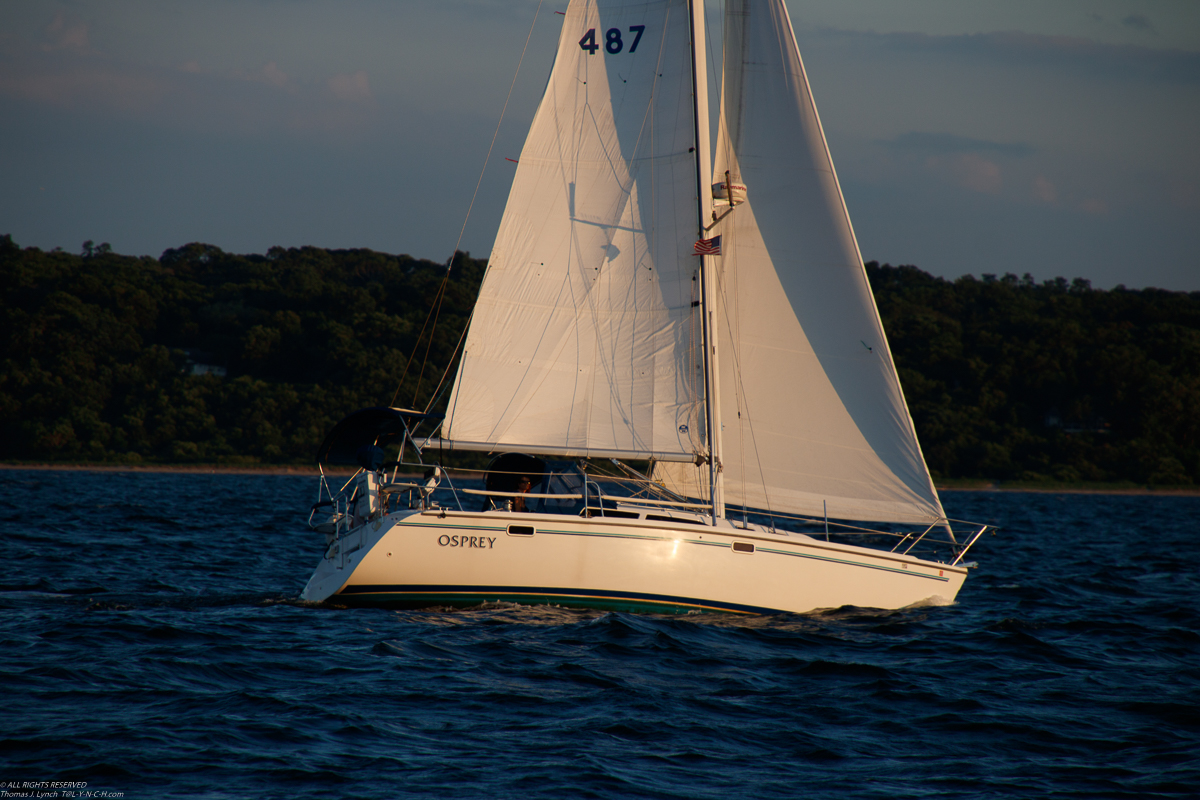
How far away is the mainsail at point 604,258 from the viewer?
44.1 feet

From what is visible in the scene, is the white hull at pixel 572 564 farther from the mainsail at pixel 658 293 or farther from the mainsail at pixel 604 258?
the mainsail at pixel 604 258

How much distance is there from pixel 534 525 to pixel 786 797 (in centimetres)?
566

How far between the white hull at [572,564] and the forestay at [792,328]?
53.9 inches

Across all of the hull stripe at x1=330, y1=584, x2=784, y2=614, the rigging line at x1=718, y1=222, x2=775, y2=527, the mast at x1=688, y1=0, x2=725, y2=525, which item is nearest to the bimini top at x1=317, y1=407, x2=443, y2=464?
the hull stripe at x1=330, y1=584, x2=784, y2=614

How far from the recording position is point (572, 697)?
30.1 feet

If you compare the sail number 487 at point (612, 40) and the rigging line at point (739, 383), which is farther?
the rigging line at point (739, 383)

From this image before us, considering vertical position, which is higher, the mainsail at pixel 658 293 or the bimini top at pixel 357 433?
the mainsail at pixel 658 293

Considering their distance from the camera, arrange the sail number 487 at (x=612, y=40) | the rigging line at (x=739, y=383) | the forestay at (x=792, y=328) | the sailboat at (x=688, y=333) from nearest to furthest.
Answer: the sailboat at (x=688, y=333), the sail number 487 at (x=612, y=40), the forestay at (x=792, y=328), the rigging line at (x=739, y=383)

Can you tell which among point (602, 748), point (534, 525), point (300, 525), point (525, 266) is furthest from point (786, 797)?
point (300, 525)

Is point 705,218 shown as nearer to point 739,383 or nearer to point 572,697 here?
point 739,383

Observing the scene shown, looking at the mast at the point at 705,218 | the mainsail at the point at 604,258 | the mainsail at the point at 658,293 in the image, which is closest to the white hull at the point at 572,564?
the mast at the point at 705,218

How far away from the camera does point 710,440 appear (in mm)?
13312

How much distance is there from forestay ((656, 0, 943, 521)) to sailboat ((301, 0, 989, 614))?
0.03 meters

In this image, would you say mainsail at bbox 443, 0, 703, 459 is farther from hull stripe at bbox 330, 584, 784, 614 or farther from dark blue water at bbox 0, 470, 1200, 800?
dark blue water at bbox 0, 470, 1200, 800
